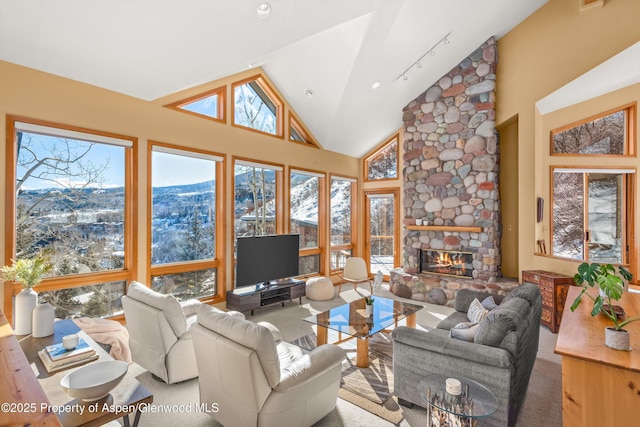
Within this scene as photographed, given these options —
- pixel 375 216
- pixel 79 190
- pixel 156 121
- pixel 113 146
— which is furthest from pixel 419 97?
pixel 79 190

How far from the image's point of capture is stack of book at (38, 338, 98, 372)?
73.1 inches

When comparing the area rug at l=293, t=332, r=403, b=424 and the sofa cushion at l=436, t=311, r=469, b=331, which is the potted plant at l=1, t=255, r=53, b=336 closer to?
the area rug at l=293, t=332, r=403, b=424

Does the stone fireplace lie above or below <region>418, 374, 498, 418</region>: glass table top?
above

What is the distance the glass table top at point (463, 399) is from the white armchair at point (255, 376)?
664 mm

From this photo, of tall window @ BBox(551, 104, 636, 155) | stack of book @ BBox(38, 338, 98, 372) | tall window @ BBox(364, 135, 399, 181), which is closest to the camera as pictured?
stack of book @ BBox(38, 338, 98, 372)

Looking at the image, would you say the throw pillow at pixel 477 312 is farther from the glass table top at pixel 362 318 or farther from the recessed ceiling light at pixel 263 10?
the recessed ceiling light at pixel 263 10

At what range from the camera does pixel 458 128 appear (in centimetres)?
584

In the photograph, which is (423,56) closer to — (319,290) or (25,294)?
(319,290)

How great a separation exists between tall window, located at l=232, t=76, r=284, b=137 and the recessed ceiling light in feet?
6.74

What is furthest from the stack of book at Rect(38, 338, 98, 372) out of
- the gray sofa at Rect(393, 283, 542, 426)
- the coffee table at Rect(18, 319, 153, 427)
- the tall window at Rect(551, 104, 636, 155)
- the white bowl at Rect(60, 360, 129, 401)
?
the tall window at Rect(551, 104, 636, 155)

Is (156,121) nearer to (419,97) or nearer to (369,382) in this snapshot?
(369,382)

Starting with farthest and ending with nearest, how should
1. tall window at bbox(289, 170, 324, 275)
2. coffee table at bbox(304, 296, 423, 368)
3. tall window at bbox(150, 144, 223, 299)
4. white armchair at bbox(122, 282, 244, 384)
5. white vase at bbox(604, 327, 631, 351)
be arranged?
tall window at bbox(289, 170, 324, 275) < tall window at bbox(150, 144, 223, 299) < coffee table at bbox(304, 296, 423, 368) < white armchair at bbox(122, 282, 244, 384) < white vase at bbox(604, 327, 631, 351)

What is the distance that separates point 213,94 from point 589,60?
5015 mm

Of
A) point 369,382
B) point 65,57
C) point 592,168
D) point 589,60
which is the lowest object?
point 369,382
